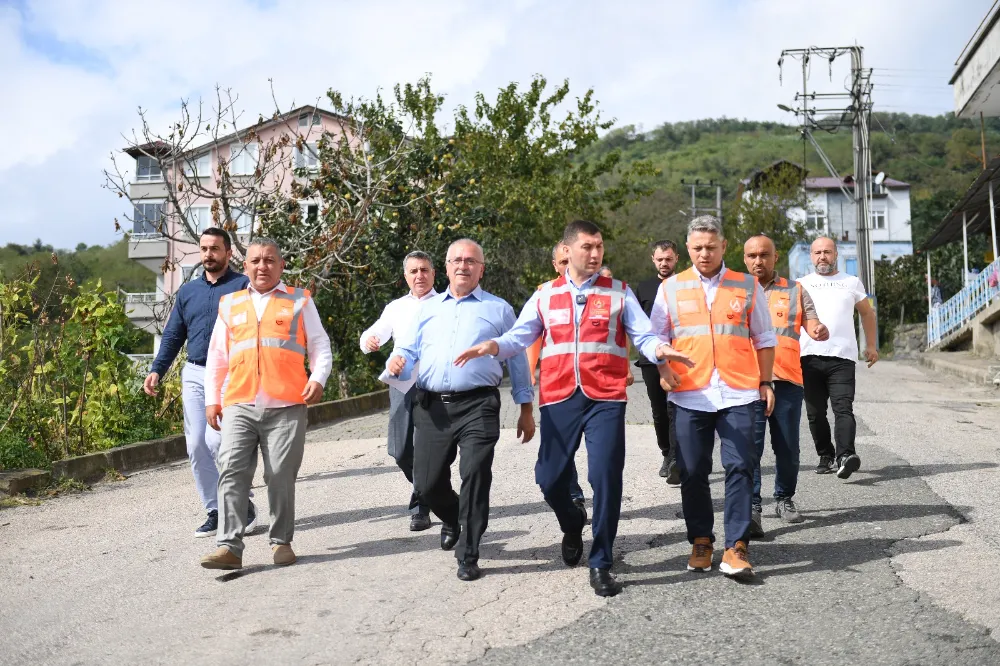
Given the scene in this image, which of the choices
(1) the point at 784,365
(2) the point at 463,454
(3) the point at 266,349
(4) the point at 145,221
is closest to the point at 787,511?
(1) the point at 784,365

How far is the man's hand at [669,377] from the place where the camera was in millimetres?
5457

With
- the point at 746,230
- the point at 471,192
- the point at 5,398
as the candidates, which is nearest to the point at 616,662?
the point at 5,398

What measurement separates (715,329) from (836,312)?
9.09 ft

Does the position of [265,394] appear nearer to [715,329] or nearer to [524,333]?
[524,333]

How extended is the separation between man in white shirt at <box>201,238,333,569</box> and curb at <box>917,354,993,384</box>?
15.9 meters

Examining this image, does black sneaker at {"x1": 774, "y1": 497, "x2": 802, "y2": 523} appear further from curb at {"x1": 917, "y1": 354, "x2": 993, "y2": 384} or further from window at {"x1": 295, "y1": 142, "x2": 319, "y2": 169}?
curb at {"x1": 917, "y1": 354, "x2": 993, "y2": 384}

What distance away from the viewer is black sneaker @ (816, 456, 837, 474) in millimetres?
8344

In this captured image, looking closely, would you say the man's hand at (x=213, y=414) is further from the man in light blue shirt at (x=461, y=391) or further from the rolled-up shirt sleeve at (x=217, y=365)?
the man in light blue shirt at (x=461, y=391)

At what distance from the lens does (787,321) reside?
276 inches

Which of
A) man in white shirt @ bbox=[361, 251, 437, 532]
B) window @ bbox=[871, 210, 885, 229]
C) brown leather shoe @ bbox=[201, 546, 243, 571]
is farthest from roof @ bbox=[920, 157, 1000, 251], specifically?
window @ bbox=[871, 210, 885, 229]

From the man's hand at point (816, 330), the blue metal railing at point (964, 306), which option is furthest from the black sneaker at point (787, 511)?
the blue metal railing at point (964, 306)

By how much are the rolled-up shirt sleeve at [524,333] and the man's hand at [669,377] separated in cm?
69

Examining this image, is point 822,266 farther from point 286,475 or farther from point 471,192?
point 471,192

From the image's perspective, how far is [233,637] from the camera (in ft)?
15.0
